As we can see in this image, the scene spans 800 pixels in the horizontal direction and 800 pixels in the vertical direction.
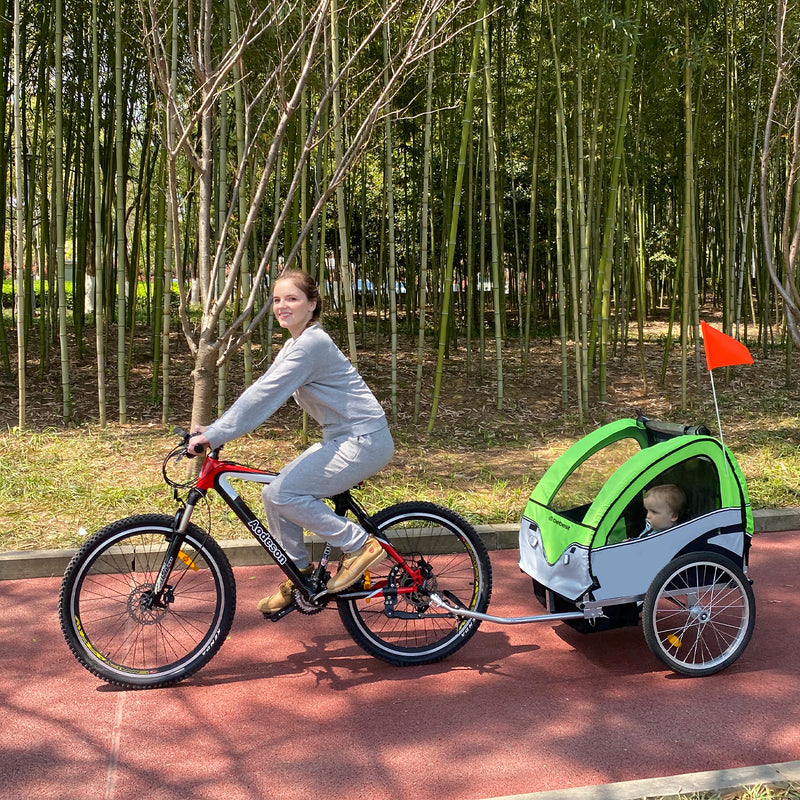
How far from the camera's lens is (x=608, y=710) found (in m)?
3.09

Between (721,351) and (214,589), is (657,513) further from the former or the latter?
(214,589)

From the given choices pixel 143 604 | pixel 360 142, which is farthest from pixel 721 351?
pixel 360 142

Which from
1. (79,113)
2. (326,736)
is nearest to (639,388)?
(79,113)

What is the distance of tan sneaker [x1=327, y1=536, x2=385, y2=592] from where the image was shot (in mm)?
3314

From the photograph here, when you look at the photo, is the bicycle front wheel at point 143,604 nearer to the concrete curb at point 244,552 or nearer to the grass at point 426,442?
the concrete curb at point 244,552

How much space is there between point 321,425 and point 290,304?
0.47 metres

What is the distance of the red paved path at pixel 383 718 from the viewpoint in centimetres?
265

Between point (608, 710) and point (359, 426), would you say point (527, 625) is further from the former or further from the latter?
point (359, 426)

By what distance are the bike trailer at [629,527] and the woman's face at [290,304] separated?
124 cm

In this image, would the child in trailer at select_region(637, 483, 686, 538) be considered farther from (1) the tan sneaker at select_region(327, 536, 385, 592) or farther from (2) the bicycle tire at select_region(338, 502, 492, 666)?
(1) the tan sneaker at select_region(327, 536, 385, 592)

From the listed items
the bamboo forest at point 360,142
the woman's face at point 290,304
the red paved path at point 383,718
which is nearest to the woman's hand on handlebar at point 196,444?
the woman's face at point 290,304

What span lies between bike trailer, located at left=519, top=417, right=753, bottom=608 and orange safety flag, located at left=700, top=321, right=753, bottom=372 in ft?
1.01

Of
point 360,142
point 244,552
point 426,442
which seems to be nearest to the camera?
point 244,552

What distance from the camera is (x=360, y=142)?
5473 mm
